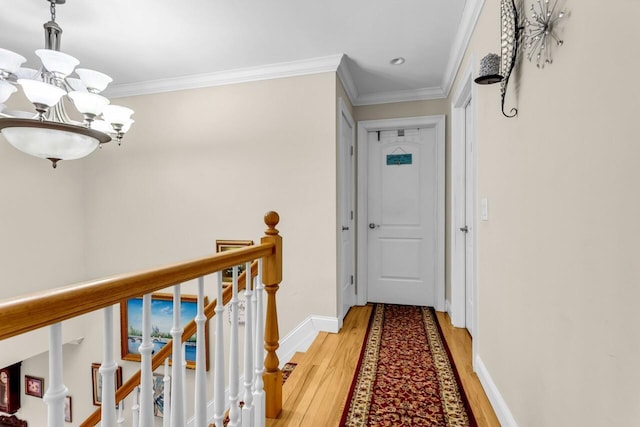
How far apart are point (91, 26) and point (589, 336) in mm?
3303

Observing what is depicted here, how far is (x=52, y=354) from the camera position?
61 cm

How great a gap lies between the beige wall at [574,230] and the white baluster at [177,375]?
113 centimetres

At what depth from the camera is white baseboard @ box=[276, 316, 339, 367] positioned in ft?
8.86

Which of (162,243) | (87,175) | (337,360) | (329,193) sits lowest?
(337,360)

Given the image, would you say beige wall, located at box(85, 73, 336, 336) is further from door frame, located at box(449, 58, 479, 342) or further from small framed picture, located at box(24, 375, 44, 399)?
small framed picture, located at box(24, 375, 44, 399)

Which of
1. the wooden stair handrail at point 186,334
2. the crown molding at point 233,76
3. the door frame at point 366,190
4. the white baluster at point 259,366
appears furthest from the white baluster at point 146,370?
the door frame at point 366,190

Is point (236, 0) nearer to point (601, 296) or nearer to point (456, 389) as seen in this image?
point (601, 296)

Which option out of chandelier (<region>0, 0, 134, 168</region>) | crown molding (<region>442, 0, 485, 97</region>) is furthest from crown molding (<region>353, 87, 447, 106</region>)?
chandelier (<region>0, 0, 134, 168</region>)

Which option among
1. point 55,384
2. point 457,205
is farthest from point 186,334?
point 457,205

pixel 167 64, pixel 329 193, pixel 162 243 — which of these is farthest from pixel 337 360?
pixel 167 64

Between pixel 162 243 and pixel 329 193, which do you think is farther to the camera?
pixel 162 243

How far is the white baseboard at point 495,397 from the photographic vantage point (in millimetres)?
1428

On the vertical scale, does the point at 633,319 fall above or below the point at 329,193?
below

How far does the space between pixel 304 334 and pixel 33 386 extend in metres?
3.48
